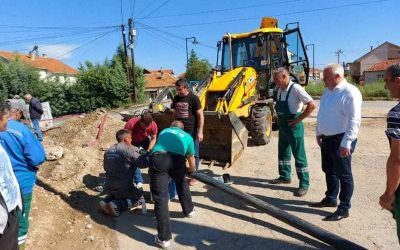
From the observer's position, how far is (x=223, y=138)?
6934mm

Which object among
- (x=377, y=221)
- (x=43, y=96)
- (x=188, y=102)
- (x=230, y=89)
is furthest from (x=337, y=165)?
(x=43, y=96)

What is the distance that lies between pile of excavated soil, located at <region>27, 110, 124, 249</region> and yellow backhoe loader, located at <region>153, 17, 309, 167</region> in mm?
1837

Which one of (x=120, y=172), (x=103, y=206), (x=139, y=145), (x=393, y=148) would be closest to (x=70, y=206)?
(x=103, y=206)

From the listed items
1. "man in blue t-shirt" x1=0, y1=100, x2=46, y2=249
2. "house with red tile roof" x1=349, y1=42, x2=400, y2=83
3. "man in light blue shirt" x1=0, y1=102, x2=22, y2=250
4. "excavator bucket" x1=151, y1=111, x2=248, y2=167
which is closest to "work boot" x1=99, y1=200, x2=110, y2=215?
"man in blue t-shirt" x1=0, y1=100, x2=46, y2=249

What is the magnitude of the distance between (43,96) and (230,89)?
71.2ft

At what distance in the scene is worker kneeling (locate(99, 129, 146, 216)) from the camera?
15.7 feet

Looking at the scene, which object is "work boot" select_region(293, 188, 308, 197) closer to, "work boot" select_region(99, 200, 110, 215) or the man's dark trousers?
the man's dark trousers

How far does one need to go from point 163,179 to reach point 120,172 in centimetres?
91

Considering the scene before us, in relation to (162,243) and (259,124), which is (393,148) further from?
(259,124)

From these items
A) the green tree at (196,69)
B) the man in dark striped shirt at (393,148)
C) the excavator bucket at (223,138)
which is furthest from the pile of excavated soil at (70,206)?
the green tree at (196,69)

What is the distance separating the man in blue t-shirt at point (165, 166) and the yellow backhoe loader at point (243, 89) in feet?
8.12

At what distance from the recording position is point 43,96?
25.8 metres

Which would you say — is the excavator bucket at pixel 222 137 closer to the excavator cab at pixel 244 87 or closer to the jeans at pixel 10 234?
the excavator cab at pixel 244 87

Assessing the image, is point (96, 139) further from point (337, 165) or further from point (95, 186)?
point (337, 165)
